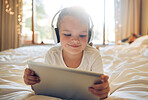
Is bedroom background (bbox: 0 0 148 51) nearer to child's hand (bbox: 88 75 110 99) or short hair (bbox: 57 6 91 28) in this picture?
short hair (bbox: 57 6 91 28)

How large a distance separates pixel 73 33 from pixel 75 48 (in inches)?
3.1

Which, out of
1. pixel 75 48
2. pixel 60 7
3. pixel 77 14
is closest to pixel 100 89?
pixel 75 48

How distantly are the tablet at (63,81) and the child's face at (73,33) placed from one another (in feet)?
0.73

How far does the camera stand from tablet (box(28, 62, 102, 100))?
17.7 inches

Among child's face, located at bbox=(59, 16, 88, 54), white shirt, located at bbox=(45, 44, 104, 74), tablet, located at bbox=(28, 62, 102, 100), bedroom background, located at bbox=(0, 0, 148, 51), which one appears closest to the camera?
tablet, located at bbox=(28, 62, 102, 100)

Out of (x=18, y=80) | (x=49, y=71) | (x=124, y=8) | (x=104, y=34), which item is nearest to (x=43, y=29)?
(x=104, y=34)

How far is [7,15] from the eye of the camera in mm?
3750

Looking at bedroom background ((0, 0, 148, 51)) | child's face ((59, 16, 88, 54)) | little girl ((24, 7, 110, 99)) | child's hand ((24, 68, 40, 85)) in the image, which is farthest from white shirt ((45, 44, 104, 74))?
bedroom background ((0, 0, 148, 51))

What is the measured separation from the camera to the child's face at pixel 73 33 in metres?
0.65

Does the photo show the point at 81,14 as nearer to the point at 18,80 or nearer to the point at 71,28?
the point at 71,28

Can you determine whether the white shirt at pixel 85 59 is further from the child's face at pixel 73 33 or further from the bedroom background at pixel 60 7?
the bedroom background at pixel 60 7

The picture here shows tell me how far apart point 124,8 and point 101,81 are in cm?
383

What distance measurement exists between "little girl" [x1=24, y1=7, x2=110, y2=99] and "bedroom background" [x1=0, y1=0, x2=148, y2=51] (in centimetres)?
296

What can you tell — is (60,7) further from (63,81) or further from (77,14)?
(63,81)
